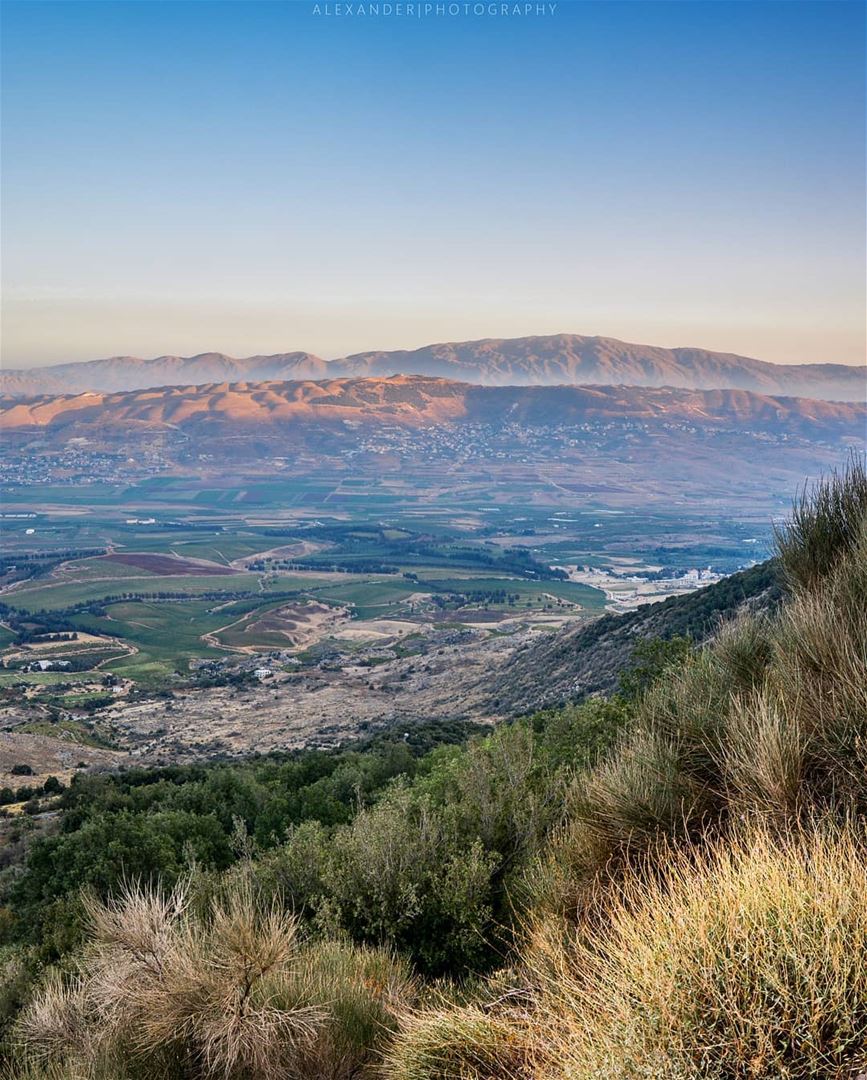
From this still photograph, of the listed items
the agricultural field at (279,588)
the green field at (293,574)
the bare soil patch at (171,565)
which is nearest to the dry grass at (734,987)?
the agricultural field at (279,588)

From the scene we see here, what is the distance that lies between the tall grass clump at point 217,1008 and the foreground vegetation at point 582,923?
0.03 m

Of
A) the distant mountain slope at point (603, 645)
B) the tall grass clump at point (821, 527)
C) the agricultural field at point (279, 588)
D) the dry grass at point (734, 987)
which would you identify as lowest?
the agricultural field at point (279, 588)

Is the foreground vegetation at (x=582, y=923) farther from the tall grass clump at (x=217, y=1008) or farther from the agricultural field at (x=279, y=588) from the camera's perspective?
the agricultural field at (x=279, y=588)

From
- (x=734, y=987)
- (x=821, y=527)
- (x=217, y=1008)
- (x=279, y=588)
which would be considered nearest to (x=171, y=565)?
(x=279, y=588)

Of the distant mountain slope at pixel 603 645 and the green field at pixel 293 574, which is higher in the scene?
the distant mountain slope at pixel 603 645

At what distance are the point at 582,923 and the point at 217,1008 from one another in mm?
3906

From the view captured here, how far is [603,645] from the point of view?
5312 centimetres

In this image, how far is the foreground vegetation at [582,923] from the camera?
13.0ft

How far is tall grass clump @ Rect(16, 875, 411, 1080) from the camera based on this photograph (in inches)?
289

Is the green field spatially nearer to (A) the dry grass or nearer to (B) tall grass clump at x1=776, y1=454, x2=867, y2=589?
(B) tall grass clump at x1=776, y1=454, x2=867, y2=589

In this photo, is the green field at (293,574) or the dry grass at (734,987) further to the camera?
the green field at (293,574)

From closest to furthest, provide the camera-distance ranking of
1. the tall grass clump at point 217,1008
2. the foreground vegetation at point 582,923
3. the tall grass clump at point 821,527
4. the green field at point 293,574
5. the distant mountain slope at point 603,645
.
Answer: the foreground vegetation at point 582,923 < the tall grass clump at point 217,1008 < the tall grass clump at point 821,527 < the distant mountain slope at point 603,645 < the green field at point 293,574

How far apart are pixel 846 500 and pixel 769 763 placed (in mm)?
5247

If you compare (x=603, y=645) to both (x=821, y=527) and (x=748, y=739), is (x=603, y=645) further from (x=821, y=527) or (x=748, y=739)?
(x=748, y=739)
